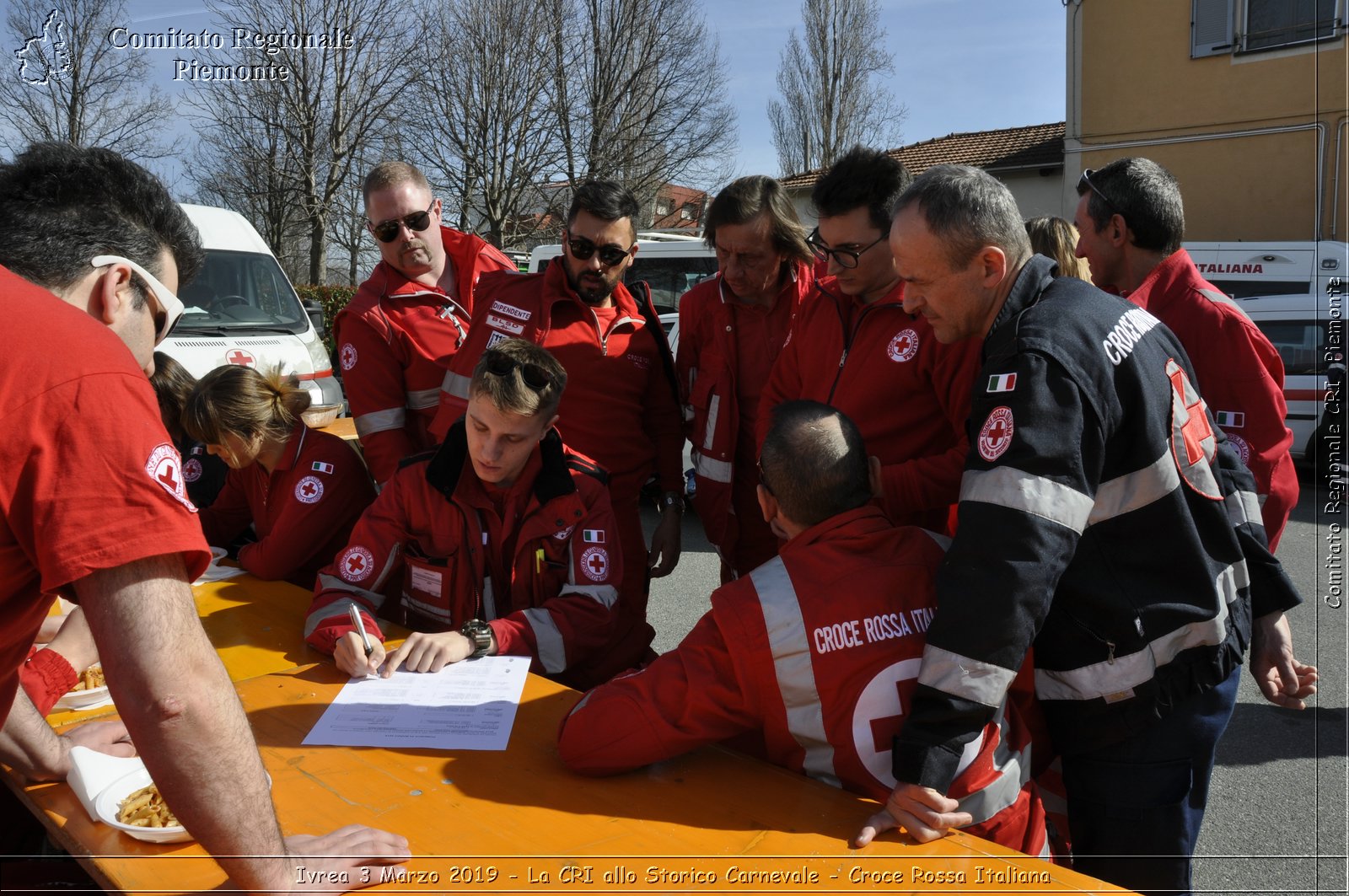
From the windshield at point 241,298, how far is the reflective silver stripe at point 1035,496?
7449mm

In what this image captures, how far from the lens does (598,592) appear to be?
2.54m

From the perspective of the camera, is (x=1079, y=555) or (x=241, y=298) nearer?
(x=1079, y=555)

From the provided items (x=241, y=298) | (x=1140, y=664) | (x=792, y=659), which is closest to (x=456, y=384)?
(x=792, y=659)

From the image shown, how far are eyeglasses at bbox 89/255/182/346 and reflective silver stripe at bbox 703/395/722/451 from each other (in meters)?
2.13

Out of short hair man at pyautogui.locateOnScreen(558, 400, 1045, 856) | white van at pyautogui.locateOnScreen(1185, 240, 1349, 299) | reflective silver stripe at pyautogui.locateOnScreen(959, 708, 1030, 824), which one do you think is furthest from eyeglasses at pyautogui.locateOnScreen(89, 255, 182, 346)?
white van at pyautogui.locateOnScreen(1185, 240, 1349, 299)

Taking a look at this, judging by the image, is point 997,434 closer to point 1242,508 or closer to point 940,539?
point 940,539

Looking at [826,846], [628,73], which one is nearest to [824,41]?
[826,846]

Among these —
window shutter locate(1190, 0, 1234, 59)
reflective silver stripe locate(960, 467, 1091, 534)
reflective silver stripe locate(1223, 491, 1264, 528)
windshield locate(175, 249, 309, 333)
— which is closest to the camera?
reflective silver stripe locate(960, 467, 1091, 534)

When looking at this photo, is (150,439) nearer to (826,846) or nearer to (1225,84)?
(826,846)

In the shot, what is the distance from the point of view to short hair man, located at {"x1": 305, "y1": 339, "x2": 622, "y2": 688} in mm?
2504

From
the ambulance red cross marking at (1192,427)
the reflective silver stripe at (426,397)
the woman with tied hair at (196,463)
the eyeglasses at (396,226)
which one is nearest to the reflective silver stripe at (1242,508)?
the ambulance red cross marking at (1192,427)

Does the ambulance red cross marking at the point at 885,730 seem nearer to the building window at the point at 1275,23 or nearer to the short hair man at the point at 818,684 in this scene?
the short hair man at the point at 818,684

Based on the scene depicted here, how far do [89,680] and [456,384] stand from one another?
4.63 feet

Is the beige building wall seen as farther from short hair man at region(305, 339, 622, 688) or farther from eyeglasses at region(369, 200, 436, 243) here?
short hair man at region(305, 339, 622, 688)
